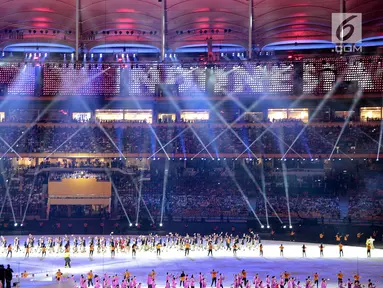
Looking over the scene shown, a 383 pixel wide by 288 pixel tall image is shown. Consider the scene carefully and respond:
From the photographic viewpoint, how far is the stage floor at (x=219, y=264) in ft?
98.4

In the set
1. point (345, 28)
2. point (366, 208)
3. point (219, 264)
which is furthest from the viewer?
point (345, 28)

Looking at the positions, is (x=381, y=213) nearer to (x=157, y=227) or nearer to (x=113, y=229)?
(x=157, y=227)

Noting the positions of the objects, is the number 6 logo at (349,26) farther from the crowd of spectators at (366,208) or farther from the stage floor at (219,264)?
the stage floor at (219,264)

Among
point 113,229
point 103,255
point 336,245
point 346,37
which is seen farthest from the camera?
point 346,37

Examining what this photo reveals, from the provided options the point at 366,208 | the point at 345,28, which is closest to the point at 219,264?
the point at 366,208

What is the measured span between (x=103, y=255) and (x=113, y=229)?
9.99 meters

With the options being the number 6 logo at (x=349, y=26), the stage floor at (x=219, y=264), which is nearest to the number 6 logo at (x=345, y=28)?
the number 6 logo at (x=349, y=26)

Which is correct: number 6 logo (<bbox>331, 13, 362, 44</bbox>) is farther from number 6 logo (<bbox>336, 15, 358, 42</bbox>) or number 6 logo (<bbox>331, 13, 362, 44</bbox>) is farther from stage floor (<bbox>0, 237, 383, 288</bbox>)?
stage floor (<bbox>0, 237, 383, 288</bbox>)

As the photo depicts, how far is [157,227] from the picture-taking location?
46.1 metres

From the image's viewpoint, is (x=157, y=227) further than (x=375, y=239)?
Yes

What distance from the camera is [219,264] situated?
109ft

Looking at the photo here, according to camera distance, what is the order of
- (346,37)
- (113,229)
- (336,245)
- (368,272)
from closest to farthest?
(368,272) → (336,245) → (113,229) → (346,37)

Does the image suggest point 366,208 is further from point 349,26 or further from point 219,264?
point 219,264

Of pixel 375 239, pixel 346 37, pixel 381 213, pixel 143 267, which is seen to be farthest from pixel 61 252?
pixel 346 37
